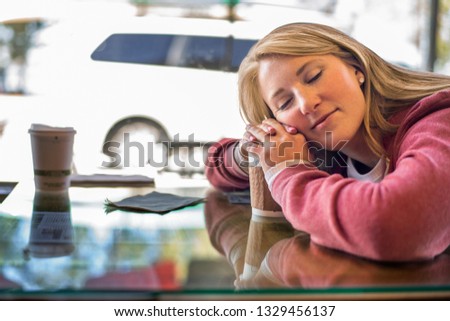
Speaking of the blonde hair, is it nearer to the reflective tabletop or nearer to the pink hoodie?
the pink hoodie

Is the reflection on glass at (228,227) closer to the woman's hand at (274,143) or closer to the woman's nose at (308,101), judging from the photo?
the woman's hand at (274,143)

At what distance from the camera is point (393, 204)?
84cm

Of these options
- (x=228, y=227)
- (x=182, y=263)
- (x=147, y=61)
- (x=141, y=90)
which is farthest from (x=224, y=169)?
(x=141, y=90)

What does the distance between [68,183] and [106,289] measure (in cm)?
77

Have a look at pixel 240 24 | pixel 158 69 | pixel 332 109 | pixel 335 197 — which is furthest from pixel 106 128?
pixel 335 197

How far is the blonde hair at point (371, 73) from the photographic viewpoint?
3.56 ft

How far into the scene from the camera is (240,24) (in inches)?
68.7

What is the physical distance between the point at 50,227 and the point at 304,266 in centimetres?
50

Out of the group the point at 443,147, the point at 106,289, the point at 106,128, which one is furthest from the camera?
the point at 106,128

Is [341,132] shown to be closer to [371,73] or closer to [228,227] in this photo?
[371,73]

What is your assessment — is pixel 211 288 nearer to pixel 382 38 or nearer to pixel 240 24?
pixel 240 24

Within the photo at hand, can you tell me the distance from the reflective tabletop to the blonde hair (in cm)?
25

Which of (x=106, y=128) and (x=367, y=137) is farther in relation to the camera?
(x=106, y=128)

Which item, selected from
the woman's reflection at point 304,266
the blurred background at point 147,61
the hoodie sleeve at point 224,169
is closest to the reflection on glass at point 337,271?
→ the woman's reflection at point 304,266
